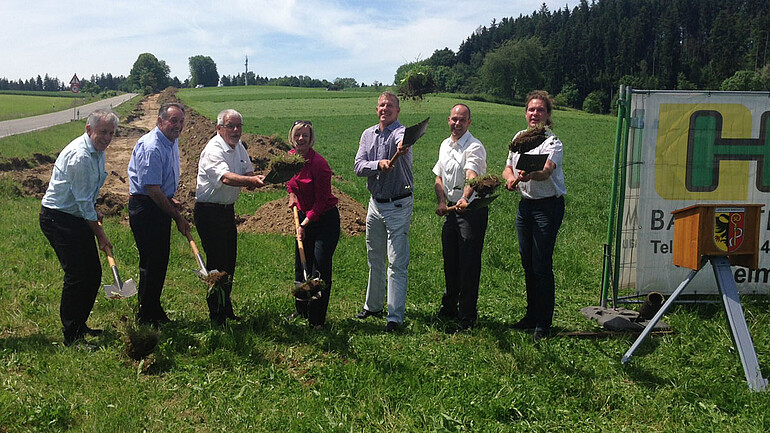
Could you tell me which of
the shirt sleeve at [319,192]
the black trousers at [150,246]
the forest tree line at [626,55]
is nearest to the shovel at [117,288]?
the black trousers at [150,246]

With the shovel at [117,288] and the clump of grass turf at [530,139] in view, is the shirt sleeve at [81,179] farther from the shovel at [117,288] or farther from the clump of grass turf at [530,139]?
the clump of grass turf at [530,139]

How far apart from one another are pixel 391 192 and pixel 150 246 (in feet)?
7.88

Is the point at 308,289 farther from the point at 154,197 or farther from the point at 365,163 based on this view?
the point at 154,197

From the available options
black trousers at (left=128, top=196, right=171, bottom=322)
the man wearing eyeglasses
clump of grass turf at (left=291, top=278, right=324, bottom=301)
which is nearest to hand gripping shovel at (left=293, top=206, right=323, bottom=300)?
clump of grass turf at (left=291, top=278, right=324, bottom=301)

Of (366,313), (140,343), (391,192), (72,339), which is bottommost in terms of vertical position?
(366,313)

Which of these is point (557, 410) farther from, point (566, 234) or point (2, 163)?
point (2, 163)

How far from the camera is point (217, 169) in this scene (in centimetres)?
501

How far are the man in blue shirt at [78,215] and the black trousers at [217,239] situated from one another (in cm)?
85

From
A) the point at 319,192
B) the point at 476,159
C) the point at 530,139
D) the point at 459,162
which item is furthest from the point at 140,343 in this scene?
the point at 530,139

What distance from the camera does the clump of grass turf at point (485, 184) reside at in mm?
4895

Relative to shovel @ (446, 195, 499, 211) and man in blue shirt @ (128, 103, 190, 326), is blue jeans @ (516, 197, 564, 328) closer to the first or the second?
shovel @ (446, 195, 499, 211)

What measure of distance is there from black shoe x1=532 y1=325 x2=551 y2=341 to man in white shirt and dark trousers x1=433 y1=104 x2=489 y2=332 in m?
0.63

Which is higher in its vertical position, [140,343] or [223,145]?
[223,145]

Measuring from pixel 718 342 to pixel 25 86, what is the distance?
168 metres
